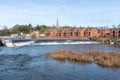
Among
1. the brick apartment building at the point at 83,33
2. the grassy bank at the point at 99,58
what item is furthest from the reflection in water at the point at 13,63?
the brick apartment building at the point at 83,33

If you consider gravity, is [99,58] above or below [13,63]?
above

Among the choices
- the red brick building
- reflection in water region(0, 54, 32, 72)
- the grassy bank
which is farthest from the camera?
the red brick building

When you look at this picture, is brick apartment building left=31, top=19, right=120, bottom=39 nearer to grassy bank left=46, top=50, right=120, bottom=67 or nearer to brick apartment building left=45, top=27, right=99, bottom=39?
brick apartment building left=45, top=27, right=99, bottom=39

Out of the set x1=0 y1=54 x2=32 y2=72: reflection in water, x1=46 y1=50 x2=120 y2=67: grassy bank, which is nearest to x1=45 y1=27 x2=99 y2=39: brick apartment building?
x1=46 y1=50 x2=120 y2=67: grassy bank

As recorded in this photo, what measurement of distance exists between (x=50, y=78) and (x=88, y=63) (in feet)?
41.7

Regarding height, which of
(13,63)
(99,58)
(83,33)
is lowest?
(83,33)

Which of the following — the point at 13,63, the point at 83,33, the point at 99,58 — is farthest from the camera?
the point at 83,33

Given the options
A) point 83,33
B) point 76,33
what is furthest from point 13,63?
point 76,33

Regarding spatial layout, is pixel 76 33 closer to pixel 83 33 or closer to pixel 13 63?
pixel 83 33

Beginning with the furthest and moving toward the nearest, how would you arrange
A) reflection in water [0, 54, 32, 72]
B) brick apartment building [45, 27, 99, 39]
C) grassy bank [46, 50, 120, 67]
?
brick apartment building [45, 27, 99, 39] < grassy bank [46, 50, 120, 67] < reflection in water [0, 54, 32, 72]

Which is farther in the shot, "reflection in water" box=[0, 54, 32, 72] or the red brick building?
the red brick building

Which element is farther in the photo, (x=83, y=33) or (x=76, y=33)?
(x=76, y=33)

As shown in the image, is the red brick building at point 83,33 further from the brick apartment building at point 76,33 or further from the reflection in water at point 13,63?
the reflection in water at point 13,63

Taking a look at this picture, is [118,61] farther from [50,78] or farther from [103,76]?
[50,78]
